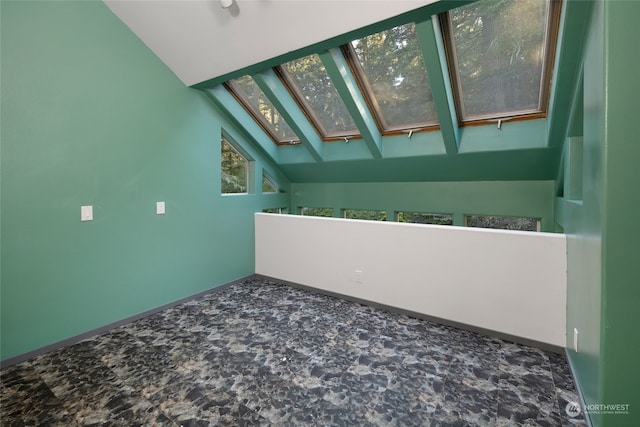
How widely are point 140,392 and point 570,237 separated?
3.06 m

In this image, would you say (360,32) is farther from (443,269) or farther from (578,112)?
(443,269)

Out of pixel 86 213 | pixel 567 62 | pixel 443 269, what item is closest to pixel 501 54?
pixel 567 62

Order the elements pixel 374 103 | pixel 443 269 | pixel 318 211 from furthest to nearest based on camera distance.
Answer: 1. pixel 318 211
2. pixel 374 103
3. pixel 443 269

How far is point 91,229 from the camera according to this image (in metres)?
2.48

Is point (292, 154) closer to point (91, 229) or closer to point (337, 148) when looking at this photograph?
point (337, 148)

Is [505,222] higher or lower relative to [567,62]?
lower

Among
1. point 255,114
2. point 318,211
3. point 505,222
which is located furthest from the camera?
point 318,211

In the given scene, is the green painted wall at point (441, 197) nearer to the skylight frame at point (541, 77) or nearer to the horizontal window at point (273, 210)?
the horizontal window at point (273, 210)

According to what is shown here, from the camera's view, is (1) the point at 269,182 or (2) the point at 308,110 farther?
(1) the point at 269,182

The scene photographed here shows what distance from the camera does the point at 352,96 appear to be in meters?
2.88

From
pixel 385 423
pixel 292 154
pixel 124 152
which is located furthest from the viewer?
pixel 292 154

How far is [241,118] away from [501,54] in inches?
110

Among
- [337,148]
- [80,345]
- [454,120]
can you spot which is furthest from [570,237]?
[80,345]
